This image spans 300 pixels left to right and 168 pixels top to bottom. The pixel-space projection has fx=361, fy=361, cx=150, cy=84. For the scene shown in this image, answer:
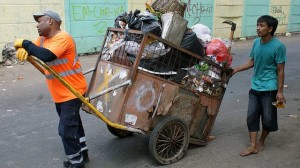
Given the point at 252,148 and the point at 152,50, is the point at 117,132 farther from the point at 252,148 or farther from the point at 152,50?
the point at 252,148

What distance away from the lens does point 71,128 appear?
336cm

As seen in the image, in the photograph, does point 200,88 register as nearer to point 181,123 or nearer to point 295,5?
point 181,123

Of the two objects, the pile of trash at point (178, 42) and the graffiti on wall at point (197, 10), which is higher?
the graffiti on wall at point (197, 10)

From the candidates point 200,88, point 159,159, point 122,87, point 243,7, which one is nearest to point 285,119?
point 200,88

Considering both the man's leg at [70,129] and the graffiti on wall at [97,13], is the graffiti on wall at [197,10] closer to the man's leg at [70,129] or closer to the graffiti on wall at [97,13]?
the graffiti on wall at [97,13]

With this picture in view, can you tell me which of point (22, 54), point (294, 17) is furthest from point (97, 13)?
point (294, 17)

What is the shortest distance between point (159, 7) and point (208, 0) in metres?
10.2

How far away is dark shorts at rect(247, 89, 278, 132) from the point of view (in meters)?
3.79

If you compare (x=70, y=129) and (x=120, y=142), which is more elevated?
(x=70, y=129)

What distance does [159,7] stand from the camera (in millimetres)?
4023

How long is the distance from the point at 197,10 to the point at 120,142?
32.6ft

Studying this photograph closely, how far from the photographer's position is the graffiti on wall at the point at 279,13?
17023 millimetres

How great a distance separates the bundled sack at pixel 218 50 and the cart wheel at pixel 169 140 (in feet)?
2.64

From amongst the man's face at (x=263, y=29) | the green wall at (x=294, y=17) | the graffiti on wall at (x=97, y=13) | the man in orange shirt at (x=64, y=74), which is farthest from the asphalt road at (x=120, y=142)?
the green wall at (x=294, y=17)
